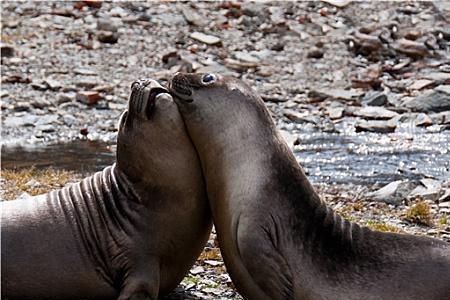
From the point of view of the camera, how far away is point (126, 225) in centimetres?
730

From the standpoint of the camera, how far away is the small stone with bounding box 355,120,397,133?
51.9 feet

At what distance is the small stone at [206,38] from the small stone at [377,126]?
4.61 metres

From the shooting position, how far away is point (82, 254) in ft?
23.8

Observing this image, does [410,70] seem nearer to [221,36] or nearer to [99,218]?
[221,36]

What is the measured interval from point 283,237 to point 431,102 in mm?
10287

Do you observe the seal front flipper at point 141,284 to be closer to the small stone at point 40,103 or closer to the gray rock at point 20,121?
the gray rock at point 20,121

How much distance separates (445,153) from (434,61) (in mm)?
5129

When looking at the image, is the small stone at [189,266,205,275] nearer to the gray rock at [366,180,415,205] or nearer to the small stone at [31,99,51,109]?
the gray rock at [366,180,415,205]

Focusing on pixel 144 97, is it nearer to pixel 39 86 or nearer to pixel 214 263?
pixel 214 263

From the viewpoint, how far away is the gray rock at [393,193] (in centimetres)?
1110

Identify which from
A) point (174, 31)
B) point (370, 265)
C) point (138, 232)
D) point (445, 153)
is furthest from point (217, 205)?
point (174, 31)

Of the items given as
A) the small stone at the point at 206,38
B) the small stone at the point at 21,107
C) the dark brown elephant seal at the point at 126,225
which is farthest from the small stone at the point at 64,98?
the dark brown elephant seal at the point at 126,225

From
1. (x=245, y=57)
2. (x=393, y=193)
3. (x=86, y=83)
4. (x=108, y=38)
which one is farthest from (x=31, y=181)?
(x=108, y=38)

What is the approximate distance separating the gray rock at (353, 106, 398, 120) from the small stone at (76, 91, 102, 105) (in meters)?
3.92
